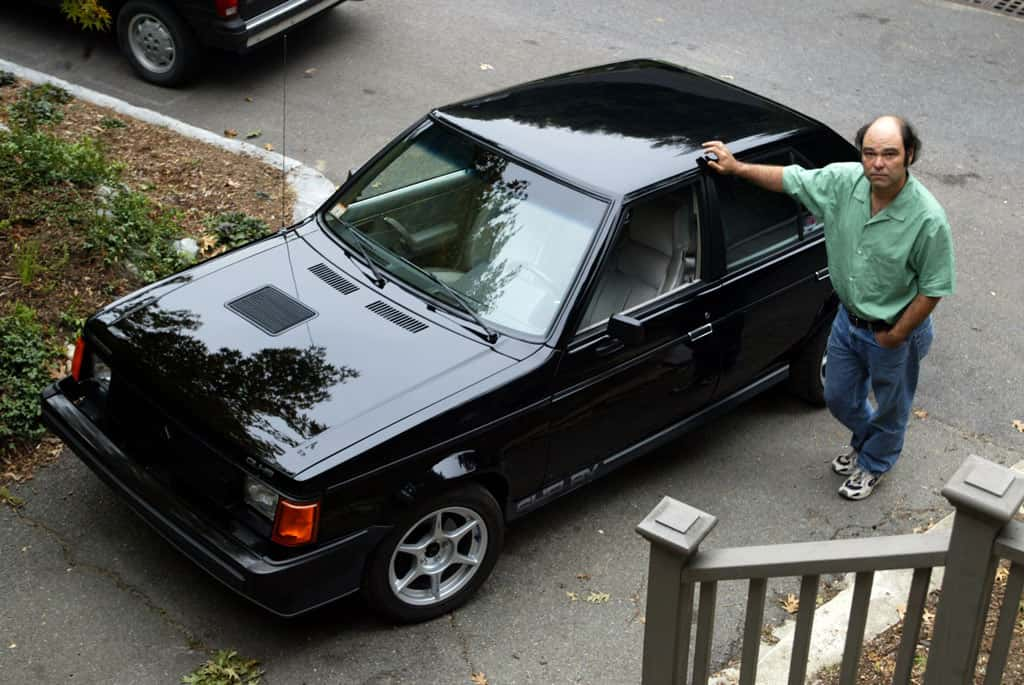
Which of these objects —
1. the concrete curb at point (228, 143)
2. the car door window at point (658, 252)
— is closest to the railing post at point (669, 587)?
the car door window at point (658, 252)

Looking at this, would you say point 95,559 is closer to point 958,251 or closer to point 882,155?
point 882,155

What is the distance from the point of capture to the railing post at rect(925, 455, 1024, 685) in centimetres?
285

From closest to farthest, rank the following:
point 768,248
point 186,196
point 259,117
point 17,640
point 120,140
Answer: point 17,640 < point 768,248 < point 186,196 < point 120,140 < point 259,117

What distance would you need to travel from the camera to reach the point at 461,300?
527cm

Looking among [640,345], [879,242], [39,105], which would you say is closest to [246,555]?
[640,345]

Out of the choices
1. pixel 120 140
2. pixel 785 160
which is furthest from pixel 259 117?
pixel 785 160

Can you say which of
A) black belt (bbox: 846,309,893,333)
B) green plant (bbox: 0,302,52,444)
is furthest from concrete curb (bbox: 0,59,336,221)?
black belt (bbox: 846,309,893,333)

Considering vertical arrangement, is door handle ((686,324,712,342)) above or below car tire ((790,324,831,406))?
above

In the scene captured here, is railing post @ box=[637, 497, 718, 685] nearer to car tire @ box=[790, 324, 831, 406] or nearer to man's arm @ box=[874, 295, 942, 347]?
man's arm @ box=[874, 295, 942, 347]

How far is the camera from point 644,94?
612 centimetres

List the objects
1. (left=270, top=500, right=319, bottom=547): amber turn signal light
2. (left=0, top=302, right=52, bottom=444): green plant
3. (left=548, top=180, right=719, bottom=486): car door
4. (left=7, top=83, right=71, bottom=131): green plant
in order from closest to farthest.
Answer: (left=270, top=500, right=319, bottom=547): amber turn signal light, (left=548, top=180, right=719, bottom=486): car door, (left=0, top=302, right=52, bottom=444): green plant, (left=7, top=83, right=71, bottom=131): green plant

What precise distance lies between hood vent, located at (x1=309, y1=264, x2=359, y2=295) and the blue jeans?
2.23 metres

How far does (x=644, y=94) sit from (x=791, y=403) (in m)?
1.92

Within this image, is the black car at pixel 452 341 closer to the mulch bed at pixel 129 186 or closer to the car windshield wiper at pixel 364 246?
the car windshield wiper at pixel 364 246
